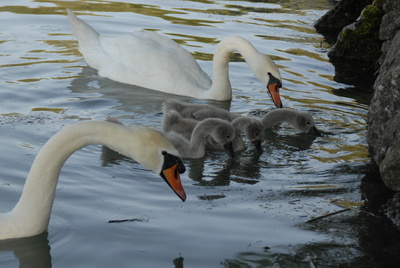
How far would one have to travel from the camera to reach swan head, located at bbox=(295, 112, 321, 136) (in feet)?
28.8

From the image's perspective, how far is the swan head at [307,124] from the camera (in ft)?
28.8

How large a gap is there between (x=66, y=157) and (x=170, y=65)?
5.37 meters

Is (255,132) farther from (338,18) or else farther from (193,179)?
(338,18)

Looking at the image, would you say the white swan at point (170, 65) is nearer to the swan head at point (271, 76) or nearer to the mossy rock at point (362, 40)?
the swan head at point (271, 76)

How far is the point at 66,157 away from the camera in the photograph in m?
5.41

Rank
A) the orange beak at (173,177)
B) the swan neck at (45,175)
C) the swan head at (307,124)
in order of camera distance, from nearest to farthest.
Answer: the swan neck at (45,175)
the orange beak at (173,177)
the swan head at (307,124)

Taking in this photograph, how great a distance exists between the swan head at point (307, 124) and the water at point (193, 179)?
10 cm

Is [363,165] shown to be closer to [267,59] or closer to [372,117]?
[372,117]

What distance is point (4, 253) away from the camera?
216 inches

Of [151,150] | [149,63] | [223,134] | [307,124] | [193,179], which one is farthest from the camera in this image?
[149,63]

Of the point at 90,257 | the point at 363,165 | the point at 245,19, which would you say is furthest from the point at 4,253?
the point at 245,19

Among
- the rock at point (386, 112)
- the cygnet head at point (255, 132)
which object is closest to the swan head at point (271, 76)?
the cygnet head at point (255, 132)

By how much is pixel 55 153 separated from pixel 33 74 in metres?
5.73

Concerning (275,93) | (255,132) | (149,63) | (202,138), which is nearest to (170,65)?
(149,63)
